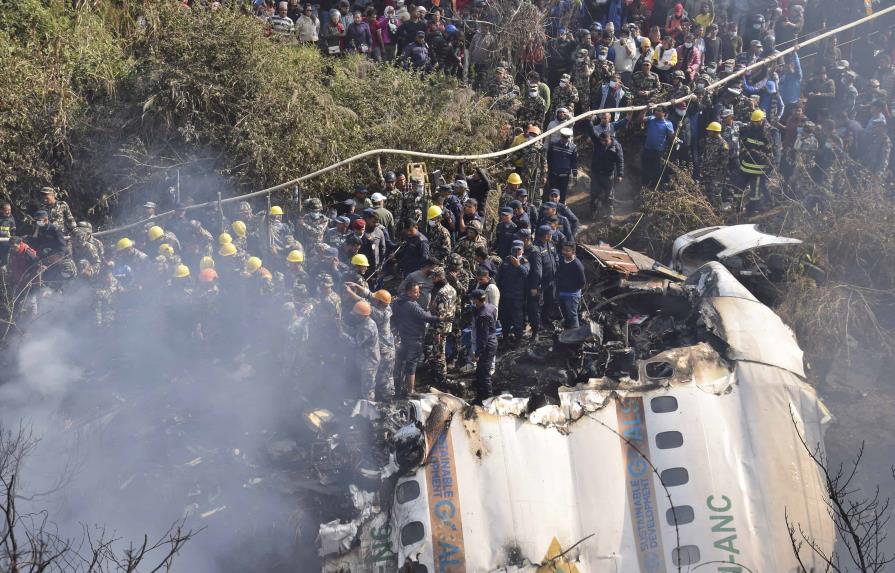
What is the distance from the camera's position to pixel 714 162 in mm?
15828

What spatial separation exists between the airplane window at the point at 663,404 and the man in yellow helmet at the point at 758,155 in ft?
24.7

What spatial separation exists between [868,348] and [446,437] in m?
7.71

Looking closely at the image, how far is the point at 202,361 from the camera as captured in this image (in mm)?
12203

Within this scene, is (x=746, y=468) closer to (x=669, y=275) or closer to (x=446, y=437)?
(x=446, y=437)

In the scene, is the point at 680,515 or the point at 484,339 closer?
the point at 680,515

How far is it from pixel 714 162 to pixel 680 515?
830 cm

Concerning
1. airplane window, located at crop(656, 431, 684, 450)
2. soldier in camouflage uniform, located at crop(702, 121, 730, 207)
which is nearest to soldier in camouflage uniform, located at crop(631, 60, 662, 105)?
soldier in camouflage uniform, located at crop(702, 121, 730, 207)

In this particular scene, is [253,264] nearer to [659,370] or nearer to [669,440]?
[659,370]

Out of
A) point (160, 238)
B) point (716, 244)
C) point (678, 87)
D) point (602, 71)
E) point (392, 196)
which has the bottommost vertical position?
point (716, 244)

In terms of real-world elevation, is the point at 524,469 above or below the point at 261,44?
below

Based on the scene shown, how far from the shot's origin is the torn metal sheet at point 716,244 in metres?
13.7

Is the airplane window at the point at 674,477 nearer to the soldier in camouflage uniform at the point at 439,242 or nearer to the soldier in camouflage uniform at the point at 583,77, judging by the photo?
the soldier in camouflage uniform at the point at 439,242

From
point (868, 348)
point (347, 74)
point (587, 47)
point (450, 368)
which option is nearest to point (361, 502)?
point (450, 368)

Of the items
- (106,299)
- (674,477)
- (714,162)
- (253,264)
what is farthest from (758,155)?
(106,299)
